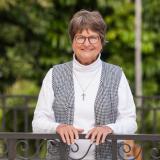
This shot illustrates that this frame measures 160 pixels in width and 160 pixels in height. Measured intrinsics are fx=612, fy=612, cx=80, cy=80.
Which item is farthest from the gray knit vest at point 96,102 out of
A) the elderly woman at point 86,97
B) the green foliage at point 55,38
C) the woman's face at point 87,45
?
the green foliage at point 55,38

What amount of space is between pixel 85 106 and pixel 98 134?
19 cm

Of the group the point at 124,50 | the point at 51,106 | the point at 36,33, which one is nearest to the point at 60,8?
the point at 36,33

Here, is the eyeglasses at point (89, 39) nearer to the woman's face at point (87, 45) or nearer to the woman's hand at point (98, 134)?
the woman's face at point (87, 45)

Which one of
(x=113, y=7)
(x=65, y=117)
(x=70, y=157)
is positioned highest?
(x=113, y=7)

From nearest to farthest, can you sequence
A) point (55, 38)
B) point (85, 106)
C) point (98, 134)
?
point (98, 134), point (85, 106), point (55, 38)

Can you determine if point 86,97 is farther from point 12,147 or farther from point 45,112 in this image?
point 12,147

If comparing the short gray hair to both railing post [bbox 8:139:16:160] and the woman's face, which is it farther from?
railing post [bbox 8:139:16:160]

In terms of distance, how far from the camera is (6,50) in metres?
10.6

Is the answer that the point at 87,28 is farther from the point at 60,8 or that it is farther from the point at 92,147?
the point at 60,8

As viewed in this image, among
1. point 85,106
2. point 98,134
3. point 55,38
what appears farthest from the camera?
point 55,38

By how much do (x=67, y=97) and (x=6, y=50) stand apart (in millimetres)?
7416

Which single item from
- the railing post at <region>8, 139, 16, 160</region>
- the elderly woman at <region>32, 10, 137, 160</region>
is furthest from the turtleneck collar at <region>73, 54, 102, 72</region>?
the railing post at <region>8, 139, 16, 160</region>

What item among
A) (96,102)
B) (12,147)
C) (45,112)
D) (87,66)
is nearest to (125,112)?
(96,102)

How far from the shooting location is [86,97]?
328cm
